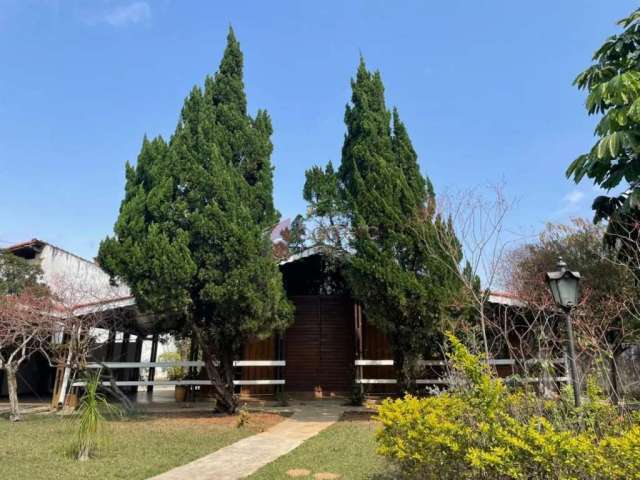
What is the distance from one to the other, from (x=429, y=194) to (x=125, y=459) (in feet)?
27.1

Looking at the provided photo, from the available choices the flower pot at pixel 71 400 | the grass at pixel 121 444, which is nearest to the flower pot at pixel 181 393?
the flower pot at pixel 71 400

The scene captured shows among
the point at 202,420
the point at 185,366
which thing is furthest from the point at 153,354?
the point at 202,420

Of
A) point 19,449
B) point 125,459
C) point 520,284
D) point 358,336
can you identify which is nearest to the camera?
point 125,459

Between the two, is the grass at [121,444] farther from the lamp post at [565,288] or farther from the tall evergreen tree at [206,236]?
the lamp post at [565,288]

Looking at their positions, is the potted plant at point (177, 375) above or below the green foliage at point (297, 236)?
below

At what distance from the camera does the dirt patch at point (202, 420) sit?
8.69m

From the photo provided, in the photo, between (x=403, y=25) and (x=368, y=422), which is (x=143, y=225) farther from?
(x=403, y=25)

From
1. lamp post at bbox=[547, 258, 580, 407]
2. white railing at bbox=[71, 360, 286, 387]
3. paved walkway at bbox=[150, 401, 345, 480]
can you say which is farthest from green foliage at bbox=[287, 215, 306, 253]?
lamp post at bbox=[547, 258, 580, 407]

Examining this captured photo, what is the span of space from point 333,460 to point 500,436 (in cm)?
314

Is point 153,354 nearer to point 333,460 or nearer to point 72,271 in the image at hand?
point 72,271

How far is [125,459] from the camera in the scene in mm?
5984

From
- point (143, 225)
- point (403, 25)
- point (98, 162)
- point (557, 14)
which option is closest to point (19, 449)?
point (143, 225)

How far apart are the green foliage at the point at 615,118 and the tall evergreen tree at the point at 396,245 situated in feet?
9.57

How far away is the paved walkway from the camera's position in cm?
530
